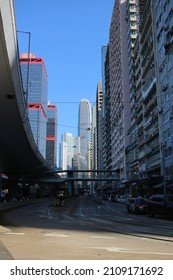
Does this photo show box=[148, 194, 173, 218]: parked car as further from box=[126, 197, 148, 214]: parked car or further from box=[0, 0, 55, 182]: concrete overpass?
box=[0, 0, 55, 182]: concrete overpass

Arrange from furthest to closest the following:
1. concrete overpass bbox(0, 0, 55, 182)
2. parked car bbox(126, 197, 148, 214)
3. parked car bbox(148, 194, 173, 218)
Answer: parked car bbox(126, 197, 148, 214) → parked car bbox(148, 194, 173, 218) → concrete overpass bbox(0, 0, 55, 182)

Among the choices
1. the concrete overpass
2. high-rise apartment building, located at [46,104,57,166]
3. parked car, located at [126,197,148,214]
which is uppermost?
high-rise apartment building, located at [46,104,57,166]

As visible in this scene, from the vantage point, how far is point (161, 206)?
28.8 meters

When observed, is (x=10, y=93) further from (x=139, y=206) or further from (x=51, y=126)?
(x=51, y=126)

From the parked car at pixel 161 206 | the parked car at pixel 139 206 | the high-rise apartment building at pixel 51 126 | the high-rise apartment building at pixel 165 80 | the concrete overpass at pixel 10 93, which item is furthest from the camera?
the high-rise apartment building at pixel 51 126

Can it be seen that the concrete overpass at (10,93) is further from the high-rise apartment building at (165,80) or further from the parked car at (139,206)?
the high-rise apartment building at (165,80)

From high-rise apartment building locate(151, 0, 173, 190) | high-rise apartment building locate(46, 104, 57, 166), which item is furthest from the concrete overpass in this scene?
high-rise apartment building locate(151, 0, 173, 190)

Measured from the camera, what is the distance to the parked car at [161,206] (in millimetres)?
27719

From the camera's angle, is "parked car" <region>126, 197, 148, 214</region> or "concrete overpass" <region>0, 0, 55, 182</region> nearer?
"concrete overpass" <region>0, 0, 55, 182</region>

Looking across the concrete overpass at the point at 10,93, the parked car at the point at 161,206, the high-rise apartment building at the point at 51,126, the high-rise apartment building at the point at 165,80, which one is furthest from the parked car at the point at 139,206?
the high-rise apartment building at the point at 51,126

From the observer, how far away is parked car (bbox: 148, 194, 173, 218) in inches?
1091

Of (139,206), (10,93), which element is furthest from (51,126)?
(10,93)
